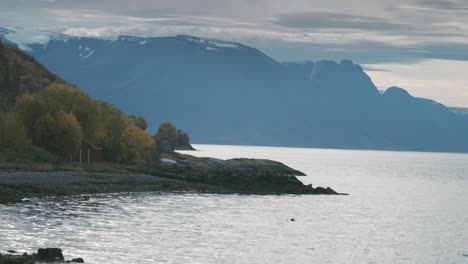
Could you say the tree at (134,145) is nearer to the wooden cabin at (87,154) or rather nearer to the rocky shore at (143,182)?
the rocky shore at (143,182)

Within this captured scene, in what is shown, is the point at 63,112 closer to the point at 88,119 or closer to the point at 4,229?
the point at 88,119

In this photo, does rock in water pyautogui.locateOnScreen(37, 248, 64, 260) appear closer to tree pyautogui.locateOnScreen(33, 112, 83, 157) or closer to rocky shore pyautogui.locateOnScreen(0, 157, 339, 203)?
rocky shore pyautogui.locateOnScreen(0, 157, 339, 203)

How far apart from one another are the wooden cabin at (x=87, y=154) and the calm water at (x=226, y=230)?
26461mm

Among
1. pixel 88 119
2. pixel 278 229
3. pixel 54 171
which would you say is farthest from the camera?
pixel 88 119

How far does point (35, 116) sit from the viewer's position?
114312 millimetres

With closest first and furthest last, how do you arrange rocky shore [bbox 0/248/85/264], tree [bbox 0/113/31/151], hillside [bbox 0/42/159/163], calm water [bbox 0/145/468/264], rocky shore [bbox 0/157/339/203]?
rocky shore [bbox 0/248/85/264]
calm water [bbox 0/145/468/264]
rocky shore [bbox 0/157/339/203]
tree [bbox 0/113/31/151]
hillside [bbox 0/42/159/163]

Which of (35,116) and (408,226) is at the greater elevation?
(35,116)

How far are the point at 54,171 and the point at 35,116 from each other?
2088 centimetres

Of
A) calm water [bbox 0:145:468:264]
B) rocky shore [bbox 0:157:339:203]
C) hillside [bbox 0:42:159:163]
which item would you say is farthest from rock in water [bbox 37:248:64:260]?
hillside [bbox 0:42:159:163]

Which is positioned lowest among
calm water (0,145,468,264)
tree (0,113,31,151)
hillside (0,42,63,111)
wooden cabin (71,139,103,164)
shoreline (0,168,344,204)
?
calm water (0,145,468,264)

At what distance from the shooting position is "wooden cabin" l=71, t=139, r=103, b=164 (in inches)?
4552

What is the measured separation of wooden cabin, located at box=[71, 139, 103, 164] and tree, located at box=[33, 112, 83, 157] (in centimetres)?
339

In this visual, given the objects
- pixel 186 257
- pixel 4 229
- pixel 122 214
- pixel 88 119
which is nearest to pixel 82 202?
pixel 122 214

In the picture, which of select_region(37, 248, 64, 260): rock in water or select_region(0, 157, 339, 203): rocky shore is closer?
select_region(37, 248, 64, 260): rock in water
